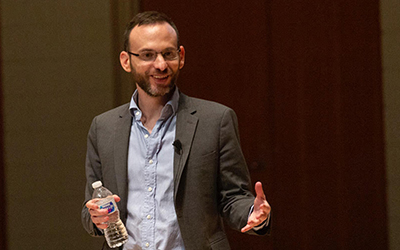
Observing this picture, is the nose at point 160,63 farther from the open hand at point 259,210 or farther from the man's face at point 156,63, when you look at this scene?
the open hand at point 259,210

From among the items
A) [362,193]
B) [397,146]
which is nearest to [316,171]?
[362,193]

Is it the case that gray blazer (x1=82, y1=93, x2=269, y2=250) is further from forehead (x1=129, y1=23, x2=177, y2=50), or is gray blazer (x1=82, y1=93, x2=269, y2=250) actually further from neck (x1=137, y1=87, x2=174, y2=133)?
forehead (x1=129, y1=23, x2=177, y2=50)

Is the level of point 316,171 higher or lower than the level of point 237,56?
lower

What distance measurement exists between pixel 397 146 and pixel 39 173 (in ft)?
7.25

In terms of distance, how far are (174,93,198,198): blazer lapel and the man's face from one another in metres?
0.09

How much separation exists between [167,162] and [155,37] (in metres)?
0.44

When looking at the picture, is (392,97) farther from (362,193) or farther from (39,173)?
(39,173)

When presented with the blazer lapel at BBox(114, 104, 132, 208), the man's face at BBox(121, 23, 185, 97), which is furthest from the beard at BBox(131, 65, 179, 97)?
the blazer lapel at BBox(114, 104, 132, 208)

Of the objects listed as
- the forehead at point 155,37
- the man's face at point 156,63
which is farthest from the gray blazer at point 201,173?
the forehead at point 155,37

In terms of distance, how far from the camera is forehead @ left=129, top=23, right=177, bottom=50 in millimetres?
1765

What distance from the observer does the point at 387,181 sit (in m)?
2.96

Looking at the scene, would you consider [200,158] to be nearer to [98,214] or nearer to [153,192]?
[153,192]

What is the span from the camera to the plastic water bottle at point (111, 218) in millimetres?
1595

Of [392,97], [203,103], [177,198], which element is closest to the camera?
[177,198]
